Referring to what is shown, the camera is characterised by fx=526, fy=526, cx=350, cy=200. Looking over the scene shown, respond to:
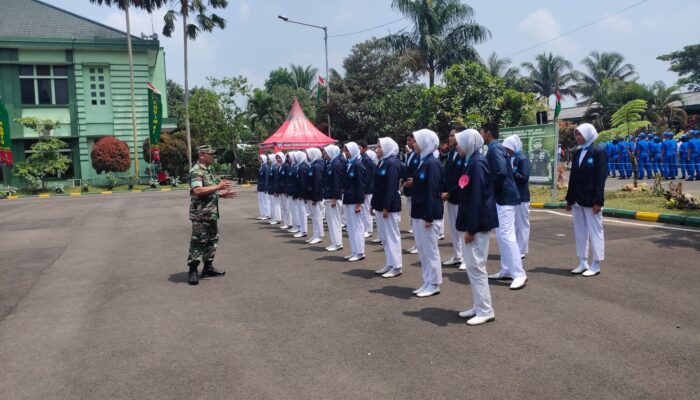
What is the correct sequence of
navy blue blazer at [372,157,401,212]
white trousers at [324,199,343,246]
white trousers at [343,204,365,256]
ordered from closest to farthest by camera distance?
navy blue blazer at [372,157,401,212], white trousers at [343,204,365,256], white trousers at [324,199,343,246]

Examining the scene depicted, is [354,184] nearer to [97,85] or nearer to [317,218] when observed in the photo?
[317,218]

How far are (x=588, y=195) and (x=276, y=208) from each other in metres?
8.98

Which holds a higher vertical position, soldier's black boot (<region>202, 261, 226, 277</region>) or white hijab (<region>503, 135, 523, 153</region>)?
white hijab (<region>503, 135, 523, 153</region>)

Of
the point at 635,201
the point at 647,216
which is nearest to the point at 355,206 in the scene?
the point at 647,216

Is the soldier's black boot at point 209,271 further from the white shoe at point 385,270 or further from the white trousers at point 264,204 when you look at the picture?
the white trousers at point 264,204

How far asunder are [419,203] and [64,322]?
14.5 feet

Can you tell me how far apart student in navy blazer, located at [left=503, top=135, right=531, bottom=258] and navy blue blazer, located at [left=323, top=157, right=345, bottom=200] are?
10.7ft

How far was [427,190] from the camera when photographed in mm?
6625

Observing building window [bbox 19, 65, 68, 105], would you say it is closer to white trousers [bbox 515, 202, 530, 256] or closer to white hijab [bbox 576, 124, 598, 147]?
white trousers [bbox 515, 202, 530, 256]

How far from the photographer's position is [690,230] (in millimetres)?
10234

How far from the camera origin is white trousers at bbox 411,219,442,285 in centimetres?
654

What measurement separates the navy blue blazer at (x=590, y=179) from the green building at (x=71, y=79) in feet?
113

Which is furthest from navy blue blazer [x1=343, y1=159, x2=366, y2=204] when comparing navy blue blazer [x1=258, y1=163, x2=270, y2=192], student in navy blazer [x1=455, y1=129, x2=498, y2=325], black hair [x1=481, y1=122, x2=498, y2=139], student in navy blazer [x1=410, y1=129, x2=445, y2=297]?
navy blue blazer [x1=258, y1=163, x2=270, y2=192]

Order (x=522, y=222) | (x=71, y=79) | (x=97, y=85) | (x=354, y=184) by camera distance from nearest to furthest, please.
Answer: (x=522, y=222) < (x=354, y=184) < (x=71, y=79) < (x=97, y=85)
